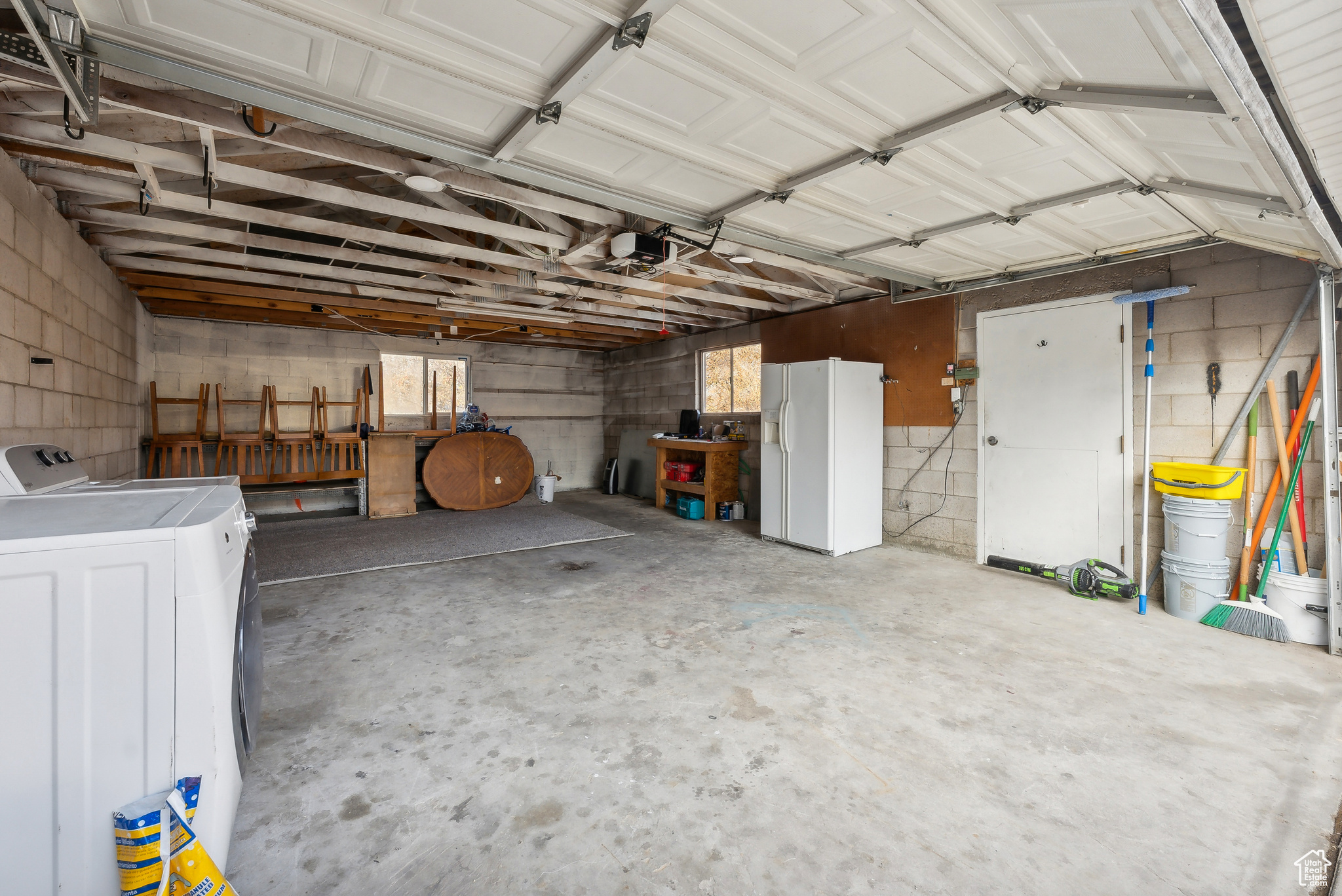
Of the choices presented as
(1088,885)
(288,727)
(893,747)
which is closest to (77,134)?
(288,727)

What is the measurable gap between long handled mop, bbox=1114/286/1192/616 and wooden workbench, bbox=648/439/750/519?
3787 millimetres

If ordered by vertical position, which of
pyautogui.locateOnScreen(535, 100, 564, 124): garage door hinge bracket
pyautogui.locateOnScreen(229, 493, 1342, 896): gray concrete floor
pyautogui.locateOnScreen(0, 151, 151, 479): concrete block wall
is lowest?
pyautogui.locateOnScreen(229, 493, 1342, 896): gray concrete floor

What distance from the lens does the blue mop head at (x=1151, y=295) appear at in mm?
3488

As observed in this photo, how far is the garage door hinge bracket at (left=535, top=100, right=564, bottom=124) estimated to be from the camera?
2.02 metres

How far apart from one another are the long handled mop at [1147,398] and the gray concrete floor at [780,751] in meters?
0.33

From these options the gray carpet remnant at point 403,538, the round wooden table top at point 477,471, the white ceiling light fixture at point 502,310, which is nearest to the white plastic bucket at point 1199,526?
the gray carpet remnant at point 403,538

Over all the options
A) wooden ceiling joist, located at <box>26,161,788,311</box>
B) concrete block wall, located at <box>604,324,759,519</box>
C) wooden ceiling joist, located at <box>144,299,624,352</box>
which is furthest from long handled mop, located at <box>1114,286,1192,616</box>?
wooden ceiling joist, located at <box>144,299,624,352</box>

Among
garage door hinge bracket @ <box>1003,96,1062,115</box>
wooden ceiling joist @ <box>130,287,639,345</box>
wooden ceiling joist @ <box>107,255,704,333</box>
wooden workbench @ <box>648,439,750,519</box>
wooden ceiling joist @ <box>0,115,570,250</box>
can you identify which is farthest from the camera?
wooden workbench @ <box>648,439,750,519</box>

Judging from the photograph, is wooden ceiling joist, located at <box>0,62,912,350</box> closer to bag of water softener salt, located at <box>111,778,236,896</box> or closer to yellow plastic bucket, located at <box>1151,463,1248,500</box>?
bag of water softener salt, located at <box>111,778,236,896</box>

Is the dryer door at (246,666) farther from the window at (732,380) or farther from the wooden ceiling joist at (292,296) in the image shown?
the window at (732,380)

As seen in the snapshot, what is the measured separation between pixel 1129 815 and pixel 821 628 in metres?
1.58

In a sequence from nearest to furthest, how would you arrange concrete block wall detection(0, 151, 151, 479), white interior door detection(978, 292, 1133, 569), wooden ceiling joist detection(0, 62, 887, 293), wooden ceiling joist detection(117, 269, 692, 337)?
wooden ceiling joist detection(0, 62, 887, 293)
concrete block wall detection(0, 151, 151, 479)
white interior door detection(978, 292, 1133, 569)
wooden ceiling joist detection(117, 269, 692, 337)

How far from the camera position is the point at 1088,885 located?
1474mm

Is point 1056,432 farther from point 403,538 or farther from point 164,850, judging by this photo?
point 403,538
